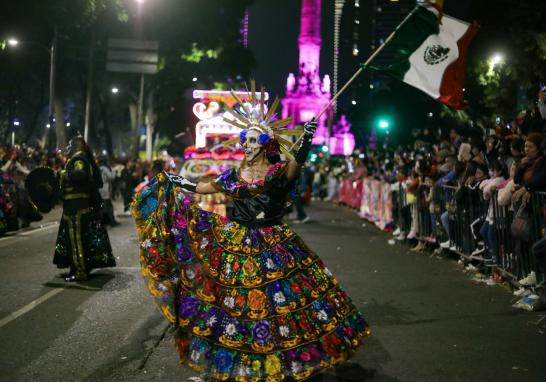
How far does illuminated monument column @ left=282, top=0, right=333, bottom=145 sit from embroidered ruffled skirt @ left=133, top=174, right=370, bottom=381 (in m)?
123

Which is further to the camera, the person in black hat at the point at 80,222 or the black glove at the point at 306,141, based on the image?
the person in black hat at the point at 80,222

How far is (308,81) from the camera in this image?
142750 millimetres

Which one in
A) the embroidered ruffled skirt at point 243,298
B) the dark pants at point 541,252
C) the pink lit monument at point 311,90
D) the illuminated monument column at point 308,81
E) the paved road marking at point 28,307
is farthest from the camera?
the illuminated monument column at point 308,81

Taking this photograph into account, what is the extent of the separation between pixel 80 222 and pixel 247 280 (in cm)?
532

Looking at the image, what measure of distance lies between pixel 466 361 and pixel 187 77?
122 ft

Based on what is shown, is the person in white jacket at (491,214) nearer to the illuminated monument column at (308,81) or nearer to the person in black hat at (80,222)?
the person in black hat at (80,222)

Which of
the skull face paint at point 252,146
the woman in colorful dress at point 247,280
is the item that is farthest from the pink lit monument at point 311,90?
the woman in colorful dress at point 247,280

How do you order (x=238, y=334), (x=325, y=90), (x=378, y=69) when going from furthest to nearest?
(x=325, y=90)
(x=378, y=69)
(x=238, y=334)

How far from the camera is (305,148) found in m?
5.54

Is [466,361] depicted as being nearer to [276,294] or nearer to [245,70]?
[276,294]

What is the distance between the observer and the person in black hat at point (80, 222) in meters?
10.0

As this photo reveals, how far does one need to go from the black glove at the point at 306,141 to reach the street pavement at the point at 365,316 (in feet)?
5.70

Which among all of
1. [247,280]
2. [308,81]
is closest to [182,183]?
[247,280]

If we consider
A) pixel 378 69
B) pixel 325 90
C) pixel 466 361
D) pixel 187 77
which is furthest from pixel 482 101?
pixel 325 90
